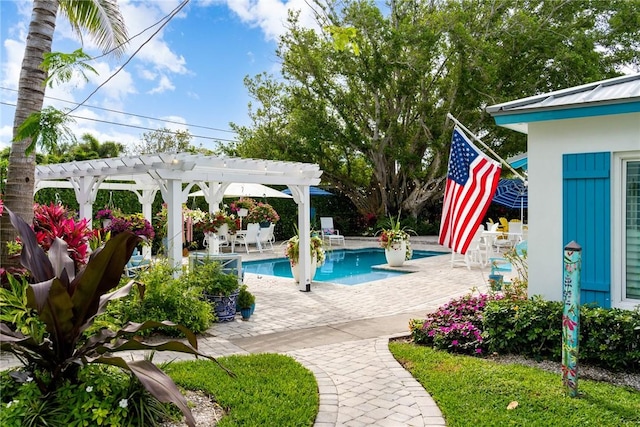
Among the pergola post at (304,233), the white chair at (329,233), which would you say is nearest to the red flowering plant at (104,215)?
the pergola post at (304,233)

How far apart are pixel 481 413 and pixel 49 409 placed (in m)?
3.09

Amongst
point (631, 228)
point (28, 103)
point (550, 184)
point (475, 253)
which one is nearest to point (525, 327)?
point (631, 228)

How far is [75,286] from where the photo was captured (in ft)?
11.0

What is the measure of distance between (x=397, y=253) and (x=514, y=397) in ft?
31.4

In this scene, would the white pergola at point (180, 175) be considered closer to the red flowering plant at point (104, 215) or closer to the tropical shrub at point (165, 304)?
the red flowering plant at point (104, 215)

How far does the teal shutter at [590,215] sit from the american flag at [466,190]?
0.80m

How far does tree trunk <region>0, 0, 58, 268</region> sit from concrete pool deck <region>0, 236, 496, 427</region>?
1583mm

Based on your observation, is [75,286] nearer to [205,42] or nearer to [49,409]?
[49,409]

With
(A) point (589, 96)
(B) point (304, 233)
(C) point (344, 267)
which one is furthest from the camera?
(C) point (344, 267)

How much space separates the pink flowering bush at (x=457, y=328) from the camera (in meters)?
5.46

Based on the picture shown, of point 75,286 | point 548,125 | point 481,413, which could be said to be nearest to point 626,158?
point 548,125

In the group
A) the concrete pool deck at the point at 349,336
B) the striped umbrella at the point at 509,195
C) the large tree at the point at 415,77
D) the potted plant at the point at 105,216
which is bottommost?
the concrete pool deck at the point at 349,336

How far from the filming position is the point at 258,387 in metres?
4.23

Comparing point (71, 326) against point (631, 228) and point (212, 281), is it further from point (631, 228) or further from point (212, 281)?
point (631, 228)
